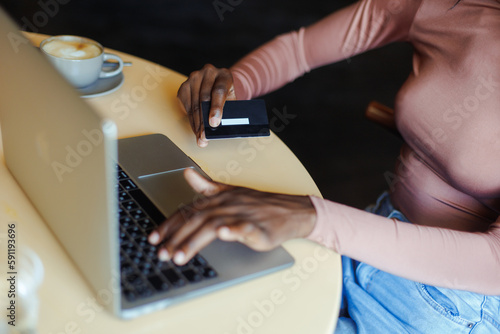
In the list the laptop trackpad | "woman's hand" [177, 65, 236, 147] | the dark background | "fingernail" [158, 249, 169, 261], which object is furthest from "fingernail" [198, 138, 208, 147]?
the dark background

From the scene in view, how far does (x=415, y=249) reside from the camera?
82 cm

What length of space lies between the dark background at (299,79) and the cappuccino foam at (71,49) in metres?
1.29

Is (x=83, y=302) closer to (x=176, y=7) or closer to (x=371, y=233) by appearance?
(x=371, y=233)

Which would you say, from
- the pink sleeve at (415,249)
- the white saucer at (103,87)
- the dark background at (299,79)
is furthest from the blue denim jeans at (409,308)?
the dark background at (299,79)

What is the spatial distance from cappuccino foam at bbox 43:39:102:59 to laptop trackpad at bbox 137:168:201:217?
38 centimetres

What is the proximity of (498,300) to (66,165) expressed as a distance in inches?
30.5

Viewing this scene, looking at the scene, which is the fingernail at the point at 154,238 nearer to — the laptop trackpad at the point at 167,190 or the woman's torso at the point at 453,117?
the laptop trackpad at the point at 167,190

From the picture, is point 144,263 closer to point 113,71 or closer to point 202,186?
point 202,186

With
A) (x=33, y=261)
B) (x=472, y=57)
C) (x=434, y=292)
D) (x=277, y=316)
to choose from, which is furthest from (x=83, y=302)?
(x=472, y=57)

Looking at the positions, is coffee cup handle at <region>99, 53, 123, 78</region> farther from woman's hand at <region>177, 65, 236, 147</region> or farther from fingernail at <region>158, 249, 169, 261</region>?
fingernail at <region>158, 249, 169, 261</region>

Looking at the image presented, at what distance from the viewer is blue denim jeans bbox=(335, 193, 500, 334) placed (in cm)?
87

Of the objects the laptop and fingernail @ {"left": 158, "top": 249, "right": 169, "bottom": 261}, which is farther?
fingernail @ {"left": 158, "top": 249, "right": 169, "bottom": 261}

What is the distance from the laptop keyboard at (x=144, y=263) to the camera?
625 millimetres

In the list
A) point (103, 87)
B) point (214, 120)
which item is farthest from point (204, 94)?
point (103, 87)
